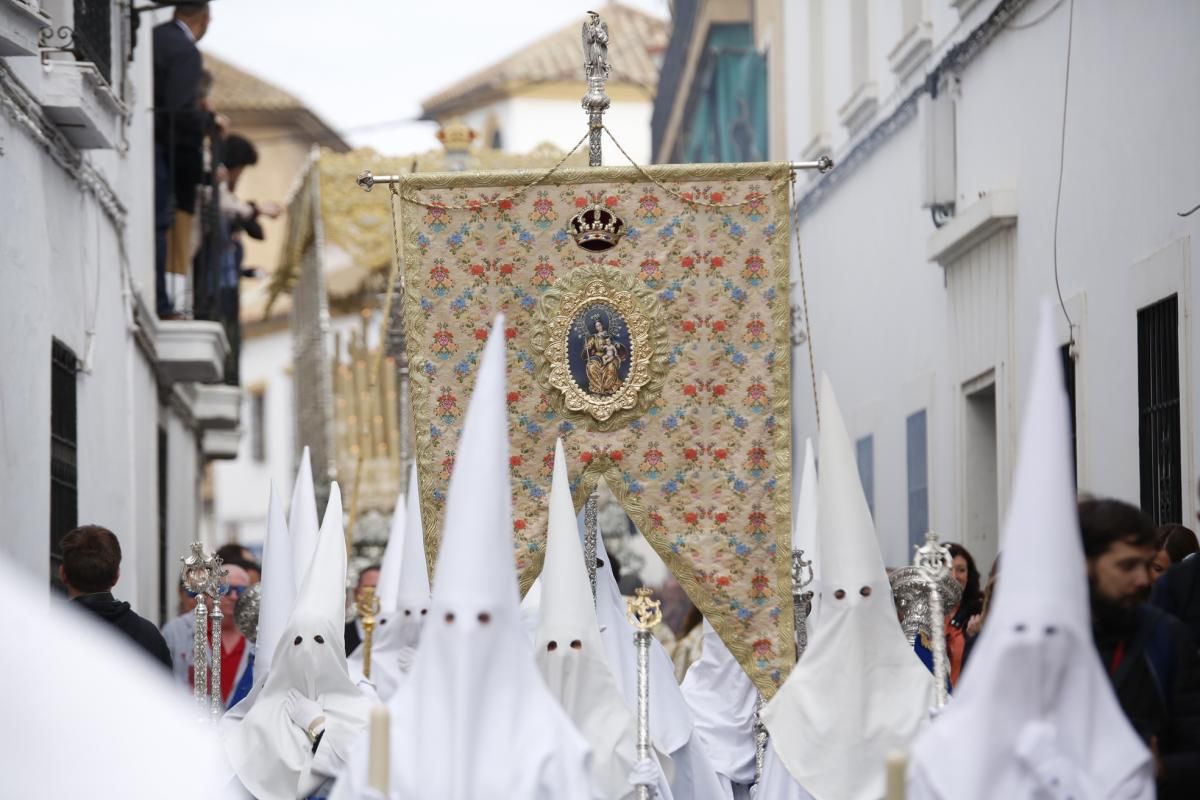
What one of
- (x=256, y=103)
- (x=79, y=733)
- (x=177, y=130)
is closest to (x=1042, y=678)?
(x=79, y=733)

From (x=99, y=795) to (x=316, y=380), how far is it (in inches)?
575

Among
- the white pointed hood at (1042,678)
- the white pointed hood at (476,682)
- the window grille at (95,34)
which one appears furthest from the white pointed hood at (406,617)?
the white pointed hood at (1042,678)

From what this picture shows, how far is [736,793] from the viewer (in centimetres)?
1176

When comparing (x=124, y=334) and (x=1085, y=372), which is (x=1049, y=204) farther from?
(x=124, y=334)

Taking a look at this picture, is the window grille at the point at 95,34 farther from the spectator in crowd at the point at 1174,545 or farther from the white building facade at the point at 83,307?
the spectator in crowd at the point at 1174,545

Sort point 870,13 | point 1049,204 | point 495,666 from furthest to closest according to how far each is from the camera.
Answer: point 870,13 < point 1049,204 < point 495,666

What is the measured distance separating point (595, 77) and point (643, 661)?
3.35 m

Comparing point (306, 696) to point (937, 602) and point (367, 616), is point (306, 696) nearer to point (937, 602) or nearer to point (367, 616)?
point (367, 616)

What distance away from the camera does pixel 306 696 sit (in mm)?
10148

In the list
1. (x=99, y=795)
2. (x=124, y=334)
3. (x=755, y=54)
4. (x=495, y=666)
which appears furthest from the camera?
(x=755, y=54)

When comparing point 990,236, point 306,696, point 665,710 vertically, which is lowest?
point 665,710

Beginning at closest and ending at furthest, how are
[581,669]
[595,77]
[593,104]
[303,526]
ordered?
[581,669], [593,104], [595,77], [303,526]

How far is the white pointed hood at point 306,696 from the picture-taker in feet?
32.5

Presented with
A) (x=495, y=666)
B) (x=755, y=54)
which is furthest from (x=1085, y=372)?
(x=755, y=54)
